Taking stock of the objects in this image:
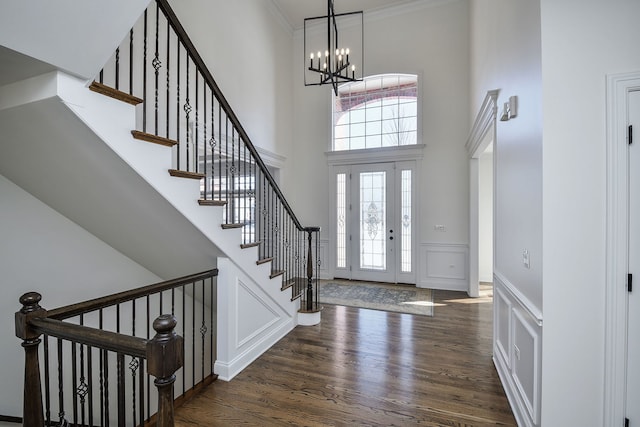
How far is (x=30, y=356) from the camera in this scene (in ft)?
4.82

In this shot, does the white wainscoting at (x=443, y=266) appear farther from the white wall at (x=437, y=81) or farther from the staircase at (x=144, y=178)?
the staircase at (x=144, y=178)

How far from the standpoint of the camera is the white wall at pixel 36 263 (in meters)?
2.39

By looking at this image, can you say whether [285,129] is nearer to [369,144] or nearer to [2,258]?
[369,144]

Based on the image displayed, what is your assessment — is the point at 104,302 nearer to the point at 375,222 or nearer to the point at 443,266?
the point at 375,222

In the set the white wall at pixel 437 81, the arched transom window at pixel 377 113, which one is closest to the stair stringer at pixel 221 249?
the white wall at pixel 437 81

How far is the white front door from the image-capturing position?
1.59m

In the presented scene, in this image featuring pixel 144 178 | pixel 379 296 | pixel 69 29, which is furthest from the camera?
pixel 379 296

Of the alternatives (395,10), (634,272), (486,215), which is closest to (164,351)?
(634,272)

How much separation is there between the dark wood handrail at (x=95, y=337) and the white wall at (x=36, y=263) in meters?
1.48

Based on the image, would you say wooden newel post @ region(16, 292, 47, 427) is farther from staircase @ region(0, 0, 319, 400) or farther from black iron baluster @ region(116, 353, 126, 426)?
staircase @ region(0, 0, 319, 400)

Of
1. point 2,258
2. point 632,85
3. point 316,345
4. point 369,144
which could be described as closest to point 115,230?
point 2,258

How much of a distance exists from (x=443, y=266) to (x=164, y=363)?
5.36 m

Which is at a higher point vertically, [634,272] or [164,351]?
[634,272]

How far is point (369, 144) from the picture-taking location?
6254 millimetres
